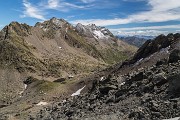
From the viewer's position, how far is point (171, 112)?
28547 mm

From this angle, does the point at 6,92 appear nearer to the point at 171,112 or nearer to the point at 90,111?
the point at 90,111

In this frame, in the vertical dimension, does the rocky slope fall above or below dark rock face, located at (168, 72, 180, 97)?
below

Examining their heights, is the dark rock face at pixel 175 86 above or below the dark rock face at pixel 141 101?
above

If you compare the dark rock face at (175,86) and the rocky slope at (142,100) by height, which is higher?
the dark rock face at (175,86)

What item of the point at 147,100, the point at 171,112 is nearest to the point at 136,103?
the point at 147,100

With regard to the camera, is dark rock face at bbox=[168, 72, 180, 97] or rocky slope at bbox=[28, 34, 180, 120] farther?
dark rock face at bbox=[168, 72, 180, 97]

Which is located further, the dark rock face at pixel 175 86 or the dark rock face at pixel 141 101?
the dark rock face at pixel 175 86

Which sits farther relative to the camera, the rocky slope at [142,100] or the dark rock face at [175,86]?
the dark rock face at [175,86]

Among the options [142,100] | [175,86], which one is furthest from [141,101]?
[175,86]

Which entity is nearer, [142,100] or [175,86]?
[175,86]

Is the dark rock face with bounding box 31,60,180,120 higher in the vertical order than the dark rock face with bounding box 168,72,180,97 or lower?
lower

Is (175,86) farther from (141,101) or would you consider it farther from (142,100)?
(141,101)

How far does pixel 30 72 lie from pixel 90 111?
148133 millimetres

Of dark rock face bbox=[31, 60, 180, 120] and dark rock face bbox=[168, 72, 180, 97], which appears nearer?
dark rock face bbox=[31, 60, 180, 120]
